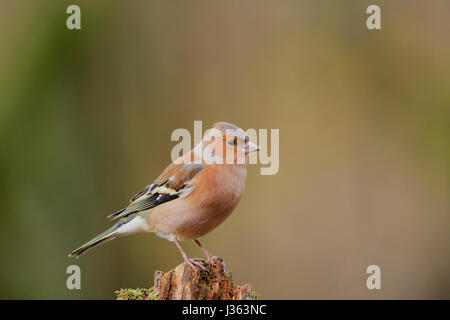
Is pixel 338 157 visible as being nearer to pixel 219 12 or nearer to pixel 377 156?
pixel 377 156

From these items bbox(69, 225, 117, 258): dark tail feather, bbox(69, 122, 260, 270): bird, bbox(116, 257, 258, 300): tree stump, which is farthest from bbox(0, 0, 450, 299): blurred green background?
bbox(116, 257, 258, 300): tree stump

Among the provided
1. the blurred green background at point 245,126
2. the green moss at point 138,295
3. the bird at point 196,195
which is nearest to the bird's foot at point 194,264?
the bird at point 196,195

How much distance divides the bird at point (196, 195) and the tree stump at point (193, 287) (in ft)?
0.28

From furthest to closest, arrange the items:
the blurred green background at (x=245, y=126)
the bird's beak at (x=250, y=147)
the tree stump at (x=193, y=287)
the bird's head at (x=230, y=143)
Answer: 1. the blurred green background at (x=245, y=126)
2. the bird's head at (x=230, y=143)
3. the bird's beak at (x=250, y=147)
4. the tree stump at (x=193, y=287)

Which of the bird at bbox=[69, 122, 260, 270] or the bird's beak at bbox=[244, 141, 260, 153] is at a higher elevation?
the bird's beak at bbox=[244, 141, 260, 153]

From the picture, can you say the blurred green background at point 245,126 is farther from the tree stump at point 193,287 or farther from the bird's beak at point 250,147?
the tree stump at point 193,287

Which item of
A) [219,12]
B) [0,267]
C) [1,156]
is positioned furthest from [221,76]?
[0,267]

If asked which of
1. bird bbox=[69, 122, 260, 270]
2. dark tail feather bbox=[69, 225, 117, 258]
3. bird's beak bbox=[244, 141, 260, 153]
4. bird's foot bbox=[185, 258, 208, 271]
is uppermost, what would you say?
bird's beak bbox=[244, 141, 260, 153]

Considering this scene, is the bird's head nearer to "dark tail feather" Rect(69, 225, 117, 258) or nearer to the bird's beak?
the bird's beak

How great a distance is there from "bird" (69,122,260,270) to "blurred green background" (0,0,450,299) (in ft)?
11.4

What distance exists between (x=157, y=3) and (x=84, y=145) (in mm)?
2425

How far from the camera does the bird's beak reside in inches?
168

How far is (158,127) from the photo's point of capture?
8.71 metres

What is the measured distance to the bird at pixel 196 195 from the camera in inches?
171
